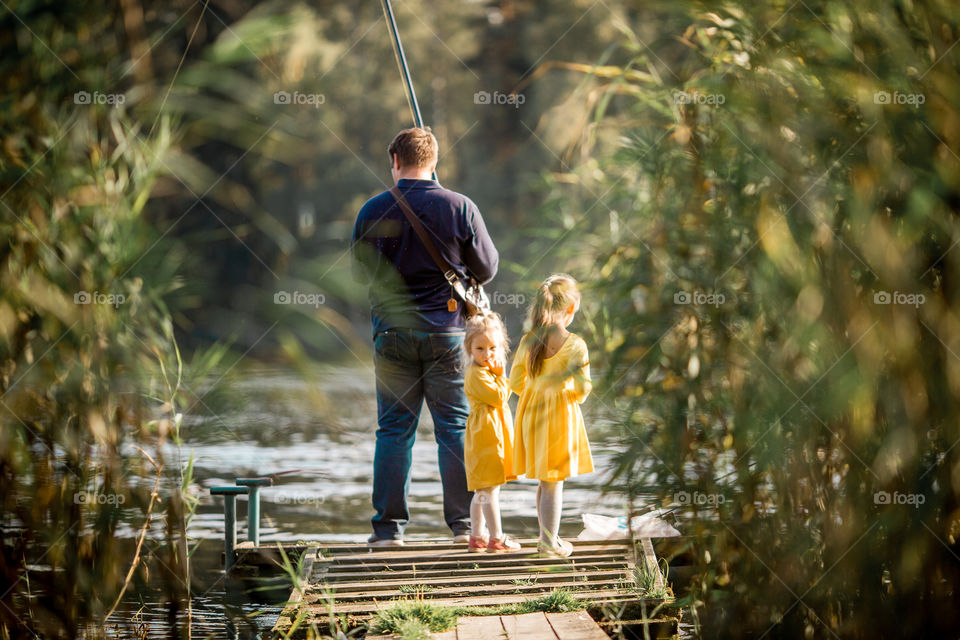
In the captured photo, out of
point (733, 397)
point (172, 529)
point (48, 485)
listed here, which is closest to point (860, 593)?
point (733, 397)

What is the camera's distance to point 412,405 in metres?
4.19

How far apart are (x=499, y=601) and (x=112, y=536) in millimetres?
1465

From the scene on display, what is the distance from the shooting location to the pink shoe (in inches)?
162

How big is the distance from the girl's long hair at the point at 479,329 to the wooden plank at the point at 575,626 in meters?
1.16

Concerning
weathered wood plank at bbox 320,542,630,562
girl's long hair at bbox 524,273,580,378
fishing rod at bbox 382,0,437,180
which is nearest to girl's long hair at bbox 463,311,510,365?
girl's long hair at bbox 524,273,580,378

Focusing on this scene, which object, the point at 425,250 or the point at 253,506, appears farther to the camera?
the point at 253,506

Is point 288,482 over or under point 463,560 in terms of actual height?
over

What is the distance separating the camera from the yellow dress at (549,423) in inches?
156

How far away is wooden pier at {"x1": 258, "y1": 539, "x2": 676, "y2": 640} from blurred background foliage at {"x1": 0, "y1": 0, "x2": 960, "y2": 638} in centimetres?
74

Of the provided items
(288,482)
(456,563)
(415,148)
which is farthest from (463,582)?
(288,482)

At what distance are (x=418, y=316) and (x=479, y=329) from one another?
0.81 feet

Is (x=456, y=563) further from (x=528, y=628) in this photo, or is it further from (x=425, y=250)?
(x=425, y=250)

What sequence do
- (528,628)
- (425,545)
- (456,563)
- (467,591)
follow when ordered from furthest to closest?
(425,545) → (456,563) → (467,591) → (528,628)

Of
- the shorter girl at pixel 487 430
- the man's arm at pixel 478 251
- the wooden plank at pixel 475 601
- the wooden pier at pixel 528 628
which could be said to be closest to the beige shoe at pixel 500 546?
the shorter girl at pixel 487 430
